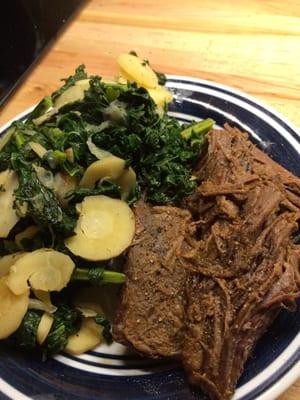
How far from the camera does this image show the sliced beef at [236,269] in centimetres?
200

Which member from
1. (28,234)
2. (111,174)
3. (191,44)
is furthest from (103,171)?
(191,44)

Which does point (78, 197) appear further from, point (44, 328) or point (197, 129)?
point (197, 129)

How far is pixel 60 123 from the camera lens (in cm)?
266

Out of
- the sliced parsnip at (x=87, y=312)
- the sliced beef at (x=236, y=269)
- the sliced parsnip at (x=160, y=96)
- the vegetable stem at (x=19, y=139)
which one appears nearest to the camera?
the sliced beef at (x=236, y=269)

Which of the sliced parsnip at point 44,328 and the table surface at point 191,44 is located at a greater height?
the table surface at point 191,44

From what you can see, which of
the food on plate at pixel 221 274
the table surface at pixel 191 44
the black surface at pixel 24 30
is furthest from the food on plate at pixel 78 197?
the black surface at pixel 24 30

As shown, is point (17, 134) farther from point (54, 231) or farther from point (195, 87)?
point (195, 87)

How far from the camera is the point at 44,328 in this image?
231 centimetres

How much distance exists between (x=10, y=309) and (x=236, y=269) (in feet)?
3.10

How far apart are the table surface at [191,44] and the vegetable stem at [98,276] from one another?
1.75 m

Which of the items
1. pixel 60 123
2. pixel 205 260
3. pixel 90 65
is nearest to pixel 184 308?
pixel 205 260

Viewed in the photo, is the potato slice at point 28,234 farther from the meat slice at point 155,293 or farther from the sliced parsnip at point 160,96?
the sliced parsnip at point 160,96

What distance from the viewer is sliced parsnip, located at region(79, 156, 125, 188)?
2.46 m

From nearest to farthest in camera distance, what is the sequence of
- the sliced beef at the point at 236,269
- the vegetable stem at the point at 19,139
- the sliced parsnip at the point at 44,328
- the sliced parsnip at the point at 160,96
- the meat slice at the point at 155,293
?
the sliced beef at the point at 236,269, the meat slice at the point at 155,293, the sliced parsnip at the point at 44,328, the vegetable stem at the point at 19,139, the sliced parsnip at the point at 160,96
